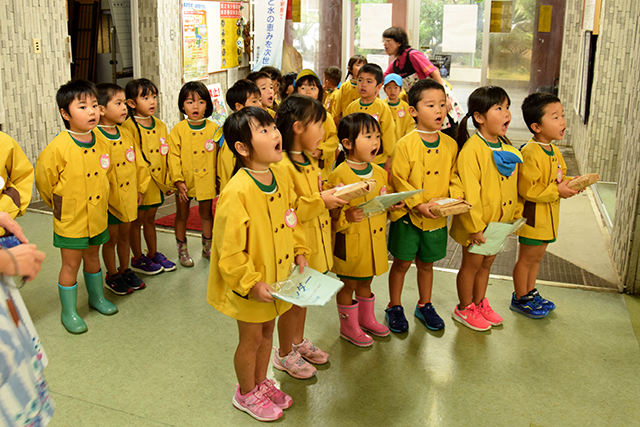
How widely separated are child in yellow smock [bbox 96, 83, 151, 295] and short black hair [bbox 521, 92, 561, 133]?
208cm

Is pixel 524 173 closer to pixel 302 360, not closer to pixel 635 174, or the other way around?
pixel 635 174

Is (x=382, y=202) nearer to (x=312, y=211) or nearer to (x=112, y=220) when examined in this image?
(x=312, y=211)

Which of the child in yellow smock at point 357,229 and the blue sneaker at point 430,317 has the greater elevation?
the child in yellow smock at point 357,229

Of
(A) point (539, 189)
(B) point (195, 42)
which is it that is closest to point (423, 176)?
(A) point (539, 189)

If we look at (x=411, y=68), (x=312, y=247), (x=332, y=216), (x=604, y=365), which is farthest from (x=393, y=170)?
(x=411, y=68)

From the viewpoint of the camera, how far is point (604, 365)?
8.65 feet

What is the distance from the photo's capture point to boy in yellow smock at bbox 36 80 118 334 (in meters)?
2.68

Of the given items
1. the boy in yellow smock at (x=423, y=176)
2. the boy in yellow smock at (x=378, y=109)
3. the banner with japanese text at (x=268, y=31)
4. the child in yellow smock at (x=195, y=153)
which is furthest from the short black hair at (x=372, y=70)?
the banner with japanese text at (x=268, y=31)

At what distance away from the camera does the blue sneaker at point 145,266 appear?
3609 mm

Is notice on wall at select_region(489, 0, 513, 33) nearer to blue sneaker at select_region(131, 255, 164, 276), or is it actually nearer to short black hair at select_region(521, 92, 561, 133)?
short black hair at select_region(521, 92, 561, 133)

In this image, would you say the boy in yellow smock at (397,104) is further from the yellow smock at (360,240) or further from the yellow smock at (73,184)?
the yellow smock at (73,184)

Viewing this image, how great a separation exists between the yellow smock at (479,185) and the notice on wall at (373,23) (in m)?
6.14

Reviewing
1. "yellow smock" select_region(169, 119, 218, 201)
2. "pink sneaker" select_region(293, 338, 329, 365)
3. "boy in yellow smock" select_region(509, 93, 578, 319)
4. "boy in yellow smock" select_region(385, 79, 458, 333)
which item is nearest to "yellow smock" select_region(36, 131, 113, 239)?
"yellow smock" select_region(169, 119, 218, 201)

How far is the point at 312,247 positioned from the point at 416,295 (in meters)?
1.17
